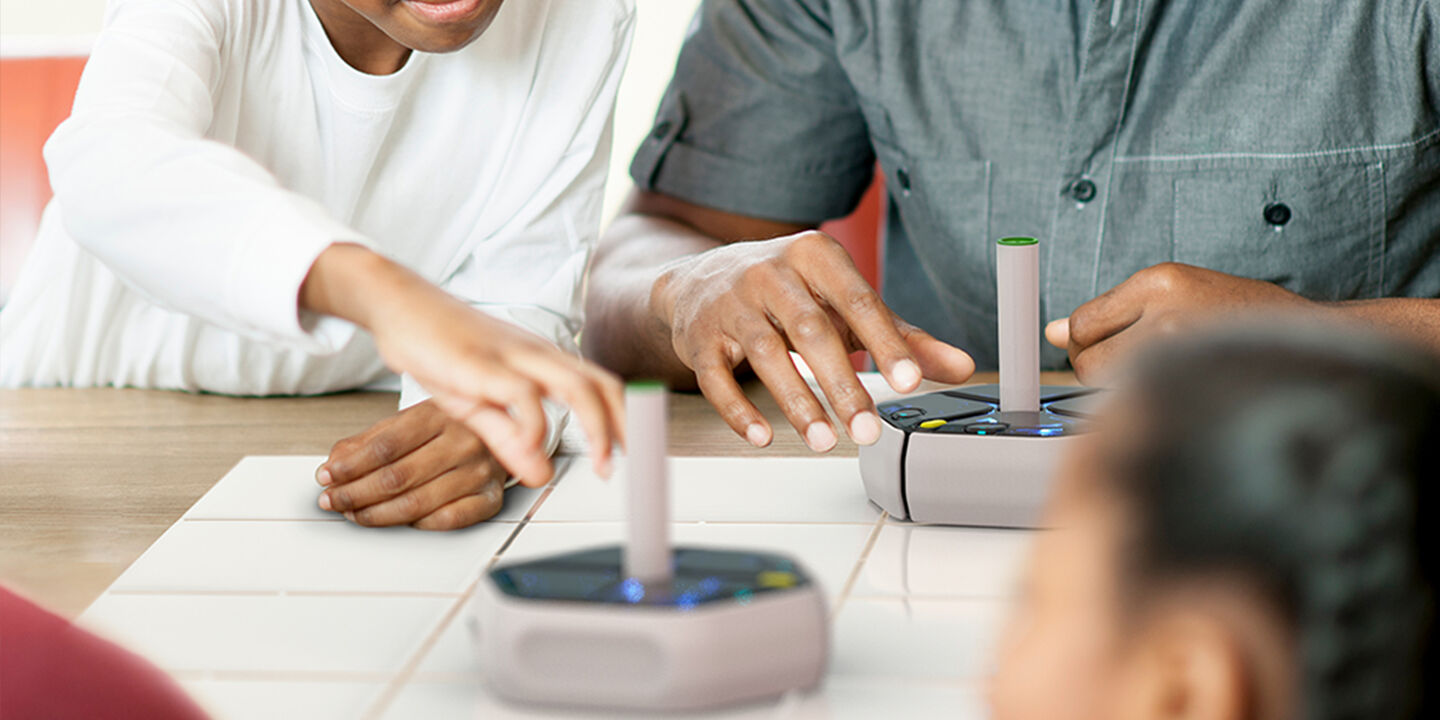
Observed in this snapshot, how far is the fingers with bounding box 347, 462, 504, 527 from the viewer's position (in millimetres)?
754

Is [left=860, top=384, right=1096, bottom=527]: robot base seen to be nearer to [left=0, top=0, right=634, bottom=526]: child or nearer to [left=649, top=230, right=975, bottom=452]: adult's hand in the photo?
[left=649, top=230, right=975, bottom=452]: adult's hand

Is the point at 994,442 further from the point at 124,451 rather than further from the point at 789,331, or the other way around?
the point at 124,451

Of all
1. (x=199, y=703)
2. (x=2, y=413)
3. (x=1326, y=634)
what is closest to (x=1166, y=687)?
(x=1326, y=634)

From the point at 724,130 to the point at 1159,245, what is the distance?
0.41 m

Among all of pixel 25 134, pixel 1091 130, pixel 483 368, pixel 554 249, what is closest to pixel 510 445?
pixel 483 368

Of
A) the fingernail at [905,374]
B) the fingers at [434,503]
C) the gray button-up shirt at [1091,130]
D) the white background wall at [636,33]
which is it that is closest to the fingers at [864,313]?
the fingernail at [905,374]

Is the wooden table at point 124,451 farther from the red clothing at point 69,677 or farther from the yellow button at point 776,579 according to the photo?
the yellow button at point 776,579

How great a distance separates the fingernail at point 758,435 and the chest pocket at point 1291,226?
1.79ft

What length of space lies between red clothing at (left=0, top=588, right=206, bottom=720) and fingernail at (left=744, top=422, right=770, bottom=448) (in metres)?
0.36

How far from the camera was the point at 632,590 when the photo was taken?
0.52 m

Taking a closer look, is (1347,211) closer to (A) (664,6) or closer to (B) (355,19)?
(B) (355,19)

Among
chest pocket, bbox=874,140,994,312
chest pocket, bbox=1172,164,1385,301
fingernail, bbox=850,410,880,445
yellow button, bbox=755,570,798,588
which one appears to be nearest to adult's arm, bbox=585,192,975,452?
fingernail, bbox=850,410,880,445

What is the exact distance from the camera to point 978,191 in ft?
4.16

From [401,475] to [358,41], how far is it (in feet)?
1.38
